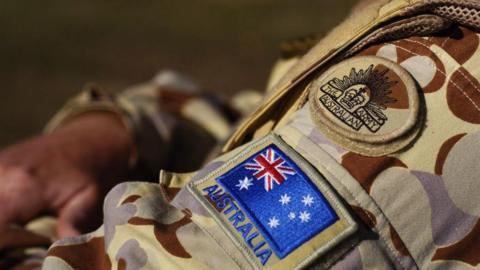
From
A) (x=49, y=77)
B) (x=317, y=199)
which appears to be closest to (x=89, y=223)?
(x=317, y=199)

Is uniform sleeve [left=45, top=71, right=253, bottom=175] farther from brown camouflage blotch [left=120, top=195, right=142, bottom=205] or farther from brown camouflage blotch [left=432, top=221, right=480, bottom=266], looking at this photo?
brown camouflage blotch [left=432, top=221, right=480, bottom=266]

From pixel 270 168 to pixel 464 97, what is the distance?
16 centimetres

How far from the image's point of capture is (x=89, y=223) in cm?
105

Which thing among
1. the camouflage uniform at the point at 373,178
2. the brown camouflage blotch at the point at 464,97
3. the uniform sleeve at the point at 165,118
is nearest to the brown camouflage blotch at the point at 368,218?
the camouflage uniform at the point at 373,178

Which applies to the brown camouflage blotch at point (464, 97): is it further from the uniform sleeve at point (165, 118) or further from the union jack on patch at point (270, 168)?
the uniform sleeve at point (165, 118)

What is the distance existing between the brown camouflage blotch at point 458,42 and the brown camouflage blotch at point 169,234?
0.82 ft

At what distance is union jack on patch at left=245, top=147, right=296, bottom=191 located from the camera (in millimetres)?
651

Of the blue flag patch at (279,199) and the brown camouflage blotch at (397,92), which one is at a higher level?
the brown camouflage blotch at (397,92)

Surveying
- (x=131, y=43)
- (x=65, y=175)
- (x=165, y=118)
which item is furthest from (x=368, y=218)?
(x=131, y=43)

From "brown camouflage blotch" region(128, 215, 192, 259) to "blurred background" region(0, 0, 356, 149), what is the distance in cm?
147

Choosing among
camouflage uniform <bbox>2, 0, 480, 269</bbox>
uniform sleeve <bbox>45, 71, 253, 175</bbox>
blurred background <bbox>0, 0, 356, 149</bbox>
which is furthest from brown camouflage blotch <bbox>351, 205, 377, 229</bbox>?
blurred background <bbox>0, 0, 356, 149</bbox>

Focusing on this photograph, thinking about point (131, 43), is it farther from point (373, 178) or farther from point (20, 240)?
point (373, 178)

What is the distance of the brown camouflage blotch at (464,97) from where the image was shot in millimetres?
656

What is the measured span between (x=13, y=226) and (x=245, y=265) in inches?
18.7
